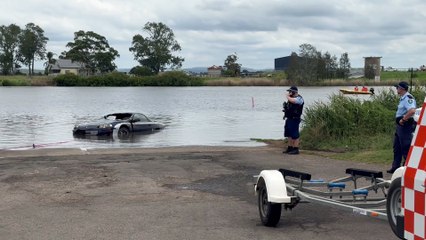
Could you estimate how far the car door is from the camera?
1121 inches

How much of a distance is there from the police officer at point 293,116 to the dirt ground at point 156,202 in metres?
1.45

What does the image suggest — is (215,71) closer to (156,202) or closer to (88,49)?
(88,49)

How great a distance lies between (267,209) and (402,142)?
16.9 ft

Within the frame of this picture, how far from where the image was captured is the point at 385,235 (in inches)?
249

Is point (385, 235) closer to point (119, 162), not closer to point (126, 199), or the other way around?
point (126, 199)

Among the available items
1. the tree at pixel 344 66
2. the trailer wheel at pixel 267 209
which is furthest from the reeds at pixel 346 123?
the tree at pixel 344 66

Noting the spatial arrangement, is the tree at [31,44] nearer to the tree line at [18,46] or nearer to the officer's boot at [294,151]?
the tree line at [18,46]

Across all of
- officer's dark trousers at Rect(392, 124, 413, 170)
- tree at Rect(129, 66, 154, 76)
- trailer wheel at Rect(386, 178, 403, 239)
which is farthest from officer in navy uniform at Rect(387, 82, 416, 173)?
tree at Rect(129, 66, 154, 76)

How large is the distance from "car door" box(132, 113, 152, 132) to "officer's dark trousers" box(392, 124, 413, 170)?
62.4 ft

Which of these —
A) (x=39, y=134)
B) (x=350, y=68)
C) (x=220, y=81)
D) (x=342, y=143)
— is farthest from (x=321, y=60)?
(x=342, y=143)

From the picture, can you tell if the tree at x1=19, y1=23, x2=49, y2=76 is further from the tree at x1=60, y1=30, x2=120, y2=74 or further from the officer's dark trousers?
the officer's dark trousers

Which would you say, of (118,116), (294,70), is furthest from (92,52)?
(118,116)

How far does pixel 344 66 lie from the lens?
136750 mm

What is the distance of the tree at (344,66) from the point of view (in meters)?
133
